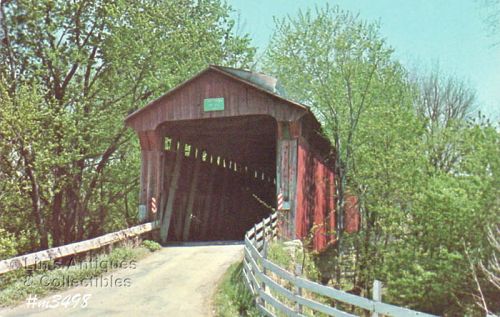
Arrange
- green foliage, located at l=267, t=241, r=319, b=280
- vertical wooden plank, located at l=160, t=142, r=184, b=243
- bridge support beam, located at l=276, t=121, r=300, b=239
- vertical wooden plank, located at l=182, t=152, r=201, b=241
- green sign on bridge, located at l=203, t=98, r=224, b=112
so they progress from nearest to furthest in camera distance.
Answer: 1. green foliage, located at l=267, t=241, r=319, b=280
2. bridge support beam, located at l=276, t=121, r=300, b=239
3. green sign on bridge, located at l=203, t=98, r=224, b=112
4. vertical wooden plank, located at l=160, t=142, r=184, b=243
5. vertical wooden plank, located at l=182, t=152, r=201, b=241

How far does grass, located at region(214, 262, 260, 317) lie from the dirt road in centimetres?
20

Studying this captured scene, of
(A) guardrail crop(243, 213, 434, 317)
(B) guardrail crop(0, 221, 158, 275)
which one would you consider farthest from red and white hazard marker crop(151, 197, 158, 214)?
(A) guardrail crop(243, 213, 434, 317)

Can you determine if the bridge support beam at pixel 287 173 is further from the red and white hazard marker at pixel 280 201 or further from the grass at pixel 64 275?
the grass at pixel 64 275

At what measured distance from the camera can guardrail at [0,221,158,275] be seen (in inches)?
376

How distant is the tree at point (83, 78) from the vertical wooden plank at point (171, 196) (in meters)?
4.60

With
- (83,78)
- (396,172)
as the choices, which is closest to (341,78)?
(396,172)

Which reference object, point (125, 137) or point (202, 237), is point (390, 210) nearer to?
point (202, 237)

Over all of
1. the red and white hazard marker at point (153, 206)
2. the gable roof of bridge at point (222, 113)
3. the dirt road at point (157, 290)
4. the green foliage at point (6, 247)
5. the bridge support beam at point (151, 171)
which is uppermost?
the gable roof of bridge at point (222, 113)

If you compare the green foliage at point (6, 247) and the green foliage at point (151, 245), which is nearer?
the green foliage at point (151, 245)

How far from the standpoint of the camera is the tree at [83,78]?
20.5 m

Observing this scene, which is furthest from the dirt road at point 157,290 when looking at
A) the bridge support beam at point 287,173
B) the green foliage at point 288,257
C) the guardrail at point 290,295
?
the bridge support beam at point 287,173

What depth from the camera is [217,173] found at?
22.8 meters

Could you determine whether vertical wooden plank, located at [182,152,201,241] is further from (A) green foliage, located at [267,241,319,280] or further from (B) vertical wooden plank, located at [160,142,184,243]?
(A) green foliage, located at [267,241,319,280]

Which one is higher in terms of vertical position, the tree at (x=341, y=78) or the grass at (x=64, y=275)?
the tree at (x=341, y=78)
